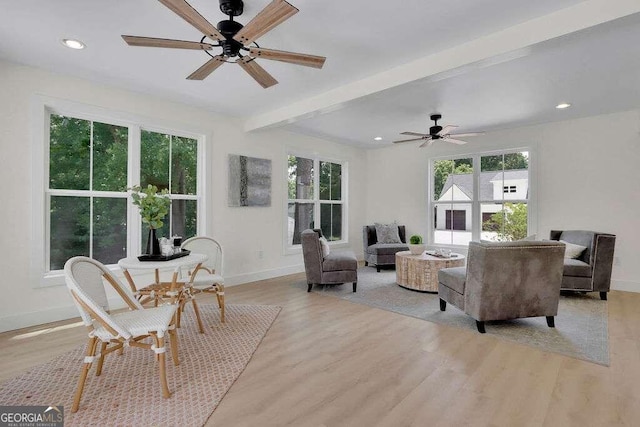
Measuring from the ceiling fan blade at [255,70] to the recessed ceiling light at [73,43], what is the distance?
60.0 inches

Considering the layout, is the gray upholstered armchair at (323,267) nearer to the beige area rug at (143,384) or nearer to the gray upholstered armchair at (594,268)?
the beige area rug at (143,384)

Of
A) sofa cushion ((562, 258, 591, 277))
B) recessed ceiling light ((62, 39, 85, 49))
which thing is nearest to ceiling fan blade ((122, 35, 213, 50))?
recessed ceiling light ((62, 39, 85, 49))

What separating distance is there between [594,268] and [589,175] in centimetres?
165

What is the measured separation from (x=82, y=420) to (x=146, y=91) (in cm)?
350

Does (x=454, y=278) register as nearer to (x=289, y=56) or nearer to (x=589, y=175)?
(x=289, y=56)

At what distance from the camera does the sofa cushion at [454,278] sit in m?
3.21

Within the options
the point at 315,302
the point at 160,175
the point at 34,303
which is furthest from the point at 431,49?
the point at 34,303

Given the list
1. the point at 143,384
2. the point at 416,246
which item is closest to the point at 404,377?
the point at 143,384

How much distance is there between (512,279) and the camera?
9.61ft

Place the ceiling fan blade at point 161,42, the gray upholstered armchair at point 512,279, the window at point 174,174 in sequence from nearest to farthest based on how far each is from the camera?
the ceiling fan blade at point 161,42
the gray upholstered armchair at point 512,279
the window at point 174,174

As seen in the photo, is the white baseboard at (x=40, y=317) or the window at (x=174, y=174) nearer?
the white baseboard at (x=40, y=317)

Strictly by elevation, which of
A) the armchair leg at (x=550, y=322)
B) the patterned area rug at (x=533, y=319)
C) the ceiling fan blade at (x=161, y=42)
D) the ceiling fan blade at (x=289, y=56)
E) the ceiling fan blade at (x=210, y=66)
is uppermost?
the ceiling fan blade at (x=210, y=66)

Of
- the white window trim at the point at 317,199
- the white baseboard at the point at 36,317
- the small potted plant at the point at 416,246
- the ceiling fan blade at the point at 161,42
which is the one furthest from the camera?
the white window trim at the point at 317,199

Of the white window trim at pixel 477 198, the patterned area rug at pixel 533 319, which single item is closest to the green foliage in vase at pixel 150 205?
the patterned area rug at pixel 533 319
